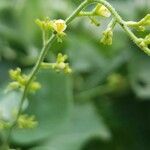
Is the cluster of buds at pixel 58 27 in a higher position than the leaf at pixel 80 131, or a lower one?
higher

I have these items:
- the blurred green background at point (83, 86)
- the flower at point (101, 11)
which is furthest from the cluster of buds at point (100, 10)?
the blurred green background at point (83, 86)

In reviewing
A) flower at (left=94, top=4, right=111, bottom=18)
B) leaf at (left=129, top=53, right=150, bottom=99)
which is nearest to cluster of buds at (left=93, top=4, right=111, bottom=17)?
flower at (left=94, top=4, right=111, bottom=18)

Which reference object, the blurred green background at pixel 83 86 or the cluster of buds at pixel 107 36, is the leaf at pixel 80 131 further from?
the cluster of buds at pixel 107 36

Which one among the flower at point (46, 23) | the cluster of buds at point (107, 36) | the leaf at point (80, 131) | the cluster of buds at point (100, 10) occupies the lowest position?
the leaf at point (80, 131)

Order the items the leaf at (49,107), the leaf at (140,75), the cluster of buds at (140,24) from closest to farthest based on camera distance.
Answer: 1. the cluster of buds at (140,24)
2. the leaf at (49,107)
3. the leaf at (140,75)

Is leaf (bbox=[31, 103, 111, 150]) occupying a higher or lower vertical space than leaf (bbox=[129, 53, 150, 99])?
lower

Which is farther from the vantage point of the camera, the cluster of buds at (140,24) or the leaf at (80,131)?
the leaf at (80,131)

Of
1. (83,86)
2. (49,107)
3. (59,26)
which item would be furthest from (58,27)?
(83,86)

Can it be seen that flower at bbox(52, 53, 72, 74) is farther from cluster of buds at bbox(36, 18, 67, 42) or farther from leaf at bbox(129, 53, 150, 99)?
leaf at bbox(129, 53, 150, 99)
